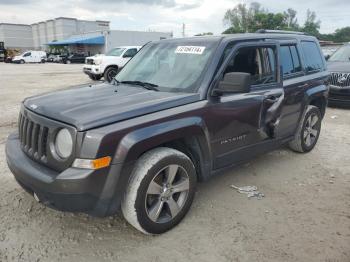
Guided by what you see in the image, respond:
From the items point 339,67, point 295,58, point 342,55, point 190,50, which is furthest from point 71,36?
point 190,50

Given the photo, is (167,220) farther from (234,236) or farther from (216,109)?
(216,109)

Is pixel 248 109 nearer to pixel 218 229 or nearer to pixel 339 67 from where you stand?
pixel 218 229

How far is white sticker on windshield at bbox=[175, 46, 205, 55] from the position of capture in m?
3.79

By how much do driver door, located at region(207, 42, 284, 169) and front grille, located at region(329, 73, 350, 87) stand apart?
18.0 ft

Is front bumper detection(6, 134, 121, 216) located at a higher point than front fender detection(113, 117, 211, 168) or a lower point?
lower

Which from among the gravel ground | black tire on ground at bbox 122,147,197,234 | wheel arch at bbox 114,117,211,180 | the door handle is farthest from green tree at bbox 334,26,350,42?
black tire on ground at bbox 122,147,197,234

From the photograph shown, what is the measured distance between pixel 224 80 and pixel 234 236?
150 cm

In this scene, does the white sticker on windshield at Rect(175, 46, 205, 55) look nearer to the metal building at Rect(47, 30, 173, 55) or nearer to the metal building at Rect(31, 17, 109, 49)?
the metal building at Rect(47, 30, 173, 55)

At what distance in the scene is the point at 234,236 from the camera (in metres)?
3.23

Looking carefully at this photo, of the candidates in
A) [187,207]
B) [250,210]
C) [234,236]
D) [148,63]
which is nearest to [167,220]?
[187,207]

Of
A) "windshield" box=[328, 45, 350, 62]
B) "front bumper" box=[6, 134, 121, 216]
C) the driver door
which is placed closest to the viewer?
"front bumper" box=[6, 134, 121, 216]

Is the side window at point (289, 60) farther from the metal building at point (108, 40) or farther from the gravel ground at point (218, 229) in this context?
the metal building at point (108, 40)

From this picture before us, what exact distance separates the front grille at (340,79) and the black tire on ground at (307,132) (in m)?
3.99

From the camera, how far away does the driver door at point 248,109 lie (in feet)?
11.8
